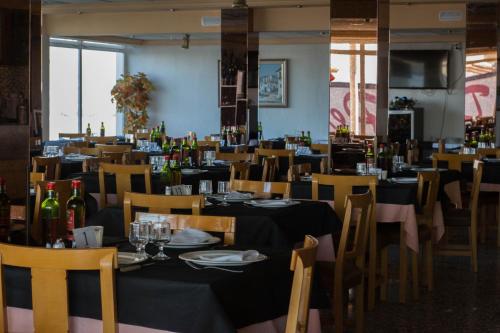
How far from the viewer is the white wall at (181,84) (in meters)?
21.8

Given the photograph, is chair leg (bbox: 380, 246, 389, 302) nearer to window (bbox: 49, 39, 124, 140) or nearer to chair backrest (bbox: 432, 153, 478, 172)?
chair backrest (bbox: 432, 153, 478, 172)

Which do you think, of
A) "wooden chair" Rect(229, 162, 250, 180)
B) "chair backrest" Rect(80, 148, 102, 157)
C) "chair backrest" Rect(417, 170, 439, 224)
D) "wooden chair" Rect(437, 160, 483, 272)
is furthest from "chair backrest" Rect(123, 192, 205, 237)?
"chair backrest" Rect(80, 148, 102, 157)

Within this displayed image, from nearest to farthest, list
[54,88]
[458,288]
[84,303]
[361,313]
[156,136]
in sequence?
[84,303], [361,313], [458,288], [156,136], [54,88]

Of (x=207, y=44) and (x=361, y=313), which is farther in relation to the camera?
(x=207, y=44)

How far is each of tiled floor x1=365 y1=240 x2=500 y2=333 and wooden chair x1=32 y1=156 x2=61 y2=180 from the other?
3747mm

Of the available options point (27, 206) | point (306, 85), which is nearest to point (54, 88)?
point (306, 85)

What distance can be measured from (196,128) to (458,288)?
15.0m

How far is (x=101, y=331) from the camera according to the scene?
10.6 ft

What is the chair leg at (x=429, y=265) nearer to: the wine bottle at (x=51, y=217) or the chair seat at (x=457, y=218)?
the chair seat at (x=457, y=218)

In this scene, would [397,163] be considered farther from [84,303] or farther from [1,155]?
[84,303]

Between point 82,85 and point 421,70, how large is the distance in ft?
25.2

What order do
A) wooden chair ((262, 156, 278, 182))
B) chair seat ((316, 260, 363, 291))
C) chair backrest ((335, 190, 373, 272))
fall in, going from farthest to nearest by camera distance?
wooden chair ((262, 156, 278, 182))
chair seat ((316, 260, 363, 291))
chair backrest ((335, 190, 373, 272))

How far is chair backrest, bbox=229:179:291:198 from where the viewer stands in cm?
594

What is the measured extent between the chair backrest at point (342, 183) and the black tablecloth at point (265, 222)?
0.65 m
